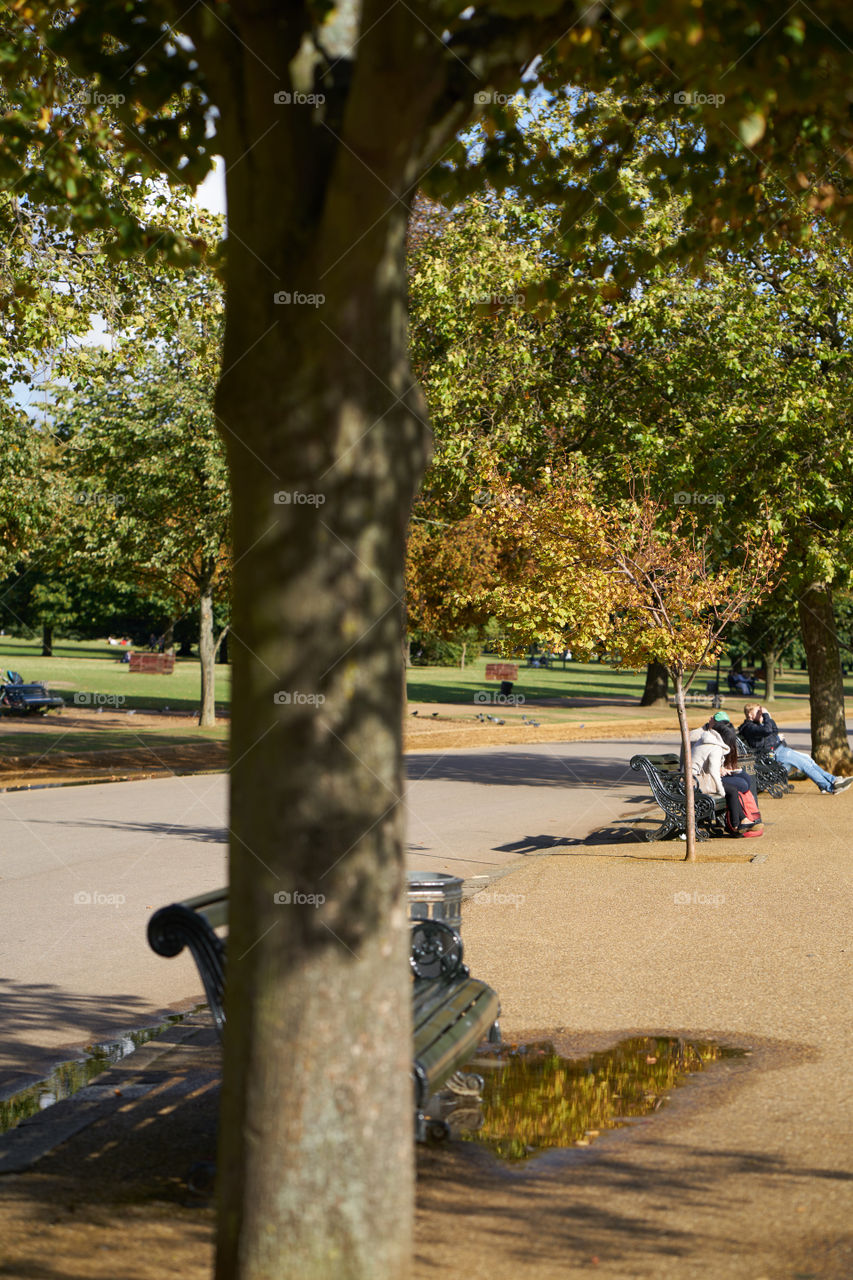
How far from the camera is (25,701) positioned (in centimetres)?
3538

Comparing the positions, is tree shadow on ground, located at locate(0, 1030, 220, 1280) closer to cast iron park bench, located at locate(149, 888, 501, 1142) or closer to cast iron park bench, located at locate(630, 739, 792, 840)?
cast iron park bench, located at locate(149, 888, 501, 1142)

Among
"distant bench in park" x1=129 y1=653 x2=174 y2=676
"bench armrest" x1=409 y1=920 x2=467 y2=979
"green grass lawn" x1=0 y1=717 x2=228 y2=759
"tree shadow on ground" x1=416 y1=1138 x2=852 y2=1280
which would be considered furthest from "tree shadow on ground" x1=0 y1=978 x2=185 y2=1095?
"distant bench in park" x1=129 y1=653 x2=174 y2=676

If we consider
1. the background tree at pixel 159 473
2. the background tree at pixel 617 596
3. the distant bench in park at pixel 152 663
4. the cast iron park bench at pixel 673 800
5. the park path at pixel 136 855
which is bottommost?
the park path at pixel 136 855

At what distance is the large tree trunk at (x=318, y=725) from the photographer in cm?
322

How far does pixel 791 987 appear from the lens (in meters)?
7.45

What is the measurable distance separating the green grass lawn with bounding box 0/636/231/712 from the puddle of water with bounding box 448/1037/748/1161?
2386 centimetres

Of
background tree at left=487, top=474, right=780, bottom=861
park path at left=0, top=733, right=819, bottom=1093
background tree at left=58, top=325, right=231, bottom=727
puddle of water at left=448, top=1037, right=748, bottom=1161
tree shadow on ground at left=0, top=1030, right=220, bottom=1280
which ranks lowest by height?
park path at left=0, top=733, right=819, bottom=1093

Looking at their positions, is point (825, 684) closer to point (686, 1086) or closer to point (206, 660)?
point (686, 1086)

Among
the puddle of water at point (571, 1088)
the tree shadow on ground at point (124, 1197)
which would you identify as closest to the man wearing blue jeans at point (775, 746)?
the puddle of water at point (571, 1088)

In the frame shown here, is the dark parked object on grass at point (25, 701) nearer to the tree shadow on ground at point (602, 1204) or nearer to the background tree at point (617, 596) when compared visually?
the background tree at point (617, 596)

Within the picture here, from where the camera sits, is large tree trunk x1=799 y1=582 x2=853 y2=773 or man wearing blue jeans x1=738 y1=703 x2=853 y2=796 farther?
large tree trunk x1=799 y1=582 x2=853 y2=773

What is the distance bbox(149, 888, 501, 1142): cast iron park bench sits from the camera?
15.2ft

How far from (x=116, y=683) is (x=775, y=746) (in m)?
35.7

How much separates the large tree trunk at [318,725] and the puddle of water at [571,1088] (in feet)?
5.86
